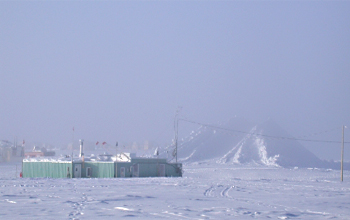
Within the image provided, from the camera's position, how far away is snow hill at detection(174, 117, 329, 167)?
99.4 m

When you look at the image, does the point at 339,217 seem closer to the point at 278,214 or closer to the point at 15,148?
the point at 278,214

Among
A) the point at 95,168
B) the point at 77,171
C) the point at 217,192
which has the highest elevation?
the point at 95,168

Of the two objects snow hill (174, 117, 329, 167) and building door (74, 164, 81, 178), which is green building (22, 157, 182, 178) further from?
snow hill (174, 117, 329, 167)

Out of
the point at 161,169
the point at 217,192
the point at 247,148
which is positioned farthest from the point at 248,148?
the point at 217,192

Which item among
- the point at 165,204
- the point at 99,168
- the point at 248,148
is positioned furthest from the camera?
the point at 248,148

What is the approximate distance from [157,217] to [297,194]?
414 inches

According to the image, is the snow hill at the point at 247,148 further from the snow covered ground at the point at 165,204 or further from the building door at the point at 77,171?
the snow covered ground at the point at 165,204

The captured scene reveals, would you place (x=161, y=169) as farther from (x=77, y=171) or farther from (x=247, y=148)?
(x=247, y=148)

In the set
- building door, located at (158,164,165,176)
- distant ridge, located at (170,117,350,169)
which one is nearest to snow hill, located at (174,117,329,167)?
distant ridge, located at (170,117,350,169)

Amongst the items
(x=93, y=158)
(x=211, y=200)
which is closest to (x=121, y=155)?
(x=93, y=158)

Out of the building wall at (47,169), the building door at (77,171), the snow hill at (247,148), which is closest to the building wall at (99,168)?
the building door at (77,171)

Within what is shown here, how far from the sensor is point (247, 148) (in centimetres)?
10806

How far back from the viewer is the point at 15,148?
8381cm

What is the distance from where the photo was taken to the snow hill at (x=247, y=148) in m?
99.4
